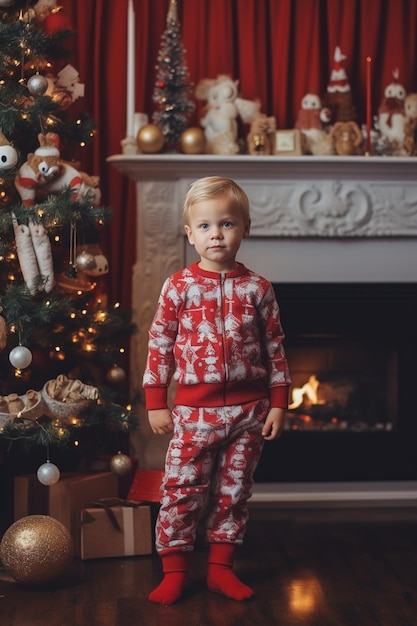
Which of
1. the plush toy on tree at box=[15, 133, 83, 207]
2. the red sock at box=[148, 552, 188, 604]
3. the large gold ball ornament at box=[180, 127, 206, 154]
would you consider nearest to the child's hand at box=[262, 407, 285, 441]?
the red sock at box=[148, 552, 188, 604]

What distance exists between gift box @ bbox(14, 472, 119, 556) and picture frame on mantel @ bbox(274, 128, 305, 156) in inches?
55.5

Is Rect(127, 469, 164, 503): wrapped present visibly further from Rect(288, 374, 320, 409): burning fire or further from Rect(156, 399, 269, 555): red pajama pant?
Rect(288, 374, 320, 409): burning fire

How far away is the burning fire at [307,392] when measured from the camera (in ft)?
12.8

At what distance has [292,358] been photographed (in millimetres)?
3869

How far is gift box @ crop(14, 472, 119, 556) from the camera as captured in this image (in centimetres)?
298

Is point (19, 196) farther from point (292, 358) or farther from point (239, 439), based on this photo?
point (292, 358)

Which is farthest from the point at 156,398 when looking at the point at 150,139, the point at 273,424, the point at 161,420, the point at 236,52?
the point at 236,52

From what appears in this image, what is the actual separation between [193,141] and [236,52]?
53 centimetres

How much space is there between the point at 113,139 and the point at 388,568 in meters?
2.02

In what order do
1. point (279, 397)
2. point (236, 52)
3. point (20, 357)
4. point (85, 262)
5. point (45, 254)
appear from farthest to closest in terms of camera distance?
point (236, 52)
point (85, 262)
point (45, 254)
point (20, 357)
point (279, 397)

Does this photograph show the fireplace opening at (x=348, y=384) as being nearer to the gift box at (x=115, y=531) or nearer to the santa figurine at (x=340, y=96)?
the santa figurine at (x=340, y=96)

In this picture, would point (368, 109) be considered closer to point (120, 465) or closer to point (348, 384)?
point (348, 384)

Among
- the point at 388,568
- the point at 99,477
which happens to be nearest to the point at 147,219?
the point at 99,477

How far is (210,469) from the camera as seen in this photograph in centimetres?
255
